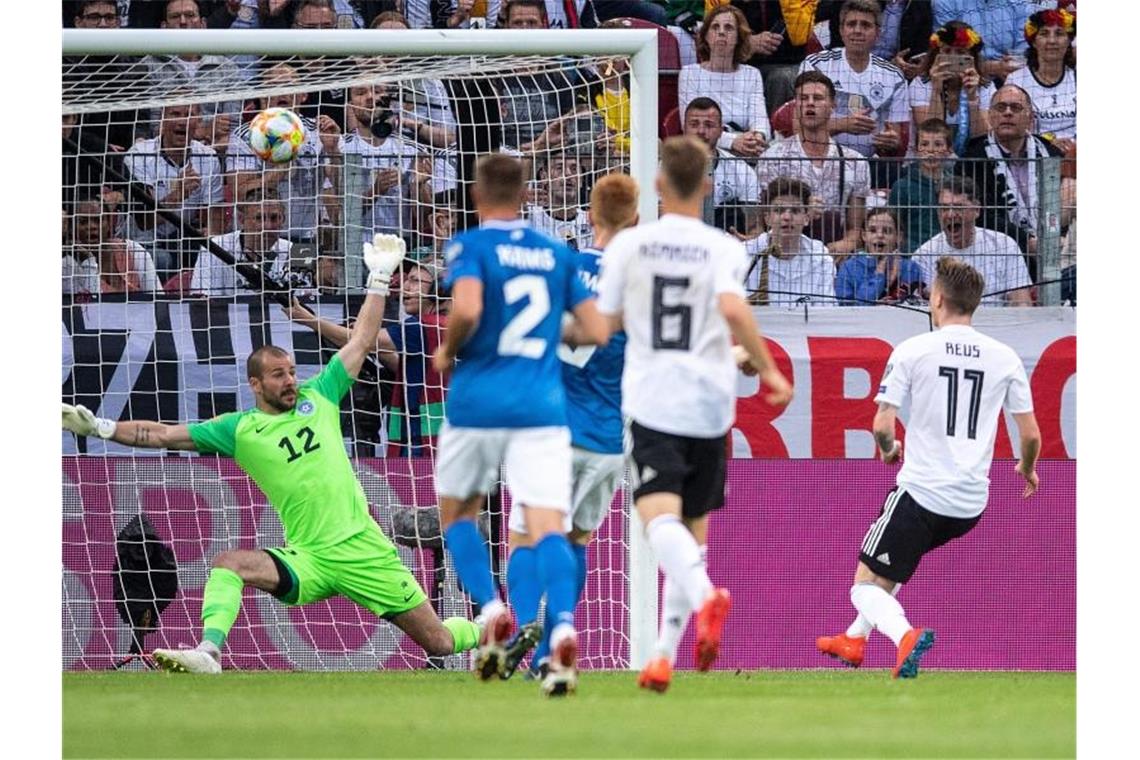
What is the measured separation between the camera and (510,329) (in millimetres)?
7031

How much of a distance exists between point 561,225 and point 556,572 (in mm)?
4613

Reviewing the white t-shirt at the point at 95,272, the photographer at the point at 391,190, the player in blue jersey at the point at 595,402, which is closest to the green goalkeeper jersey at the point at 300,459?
the white t-shirt at the point at 95,272

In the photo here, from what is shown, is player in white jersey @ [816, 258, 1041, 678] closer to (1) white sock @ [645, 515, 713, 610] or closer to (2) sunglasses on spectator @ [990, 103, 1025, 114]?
(1) white sock @ [645, 515, 713, 610]

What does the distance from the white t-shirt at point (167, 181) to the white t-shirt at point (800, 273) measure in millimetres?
3432

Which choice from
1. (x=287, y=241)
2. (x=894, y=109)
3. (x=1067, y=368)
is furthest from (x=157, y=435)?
(x=894, y=109)

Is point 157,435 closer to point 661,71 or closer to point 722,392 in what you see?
point 722,392

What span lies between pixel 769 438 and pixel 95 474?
162 inches

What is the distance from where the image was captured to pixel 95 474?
11258mm

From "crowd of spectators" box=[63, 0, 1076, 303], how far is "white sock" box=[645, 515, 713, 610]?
414 cm

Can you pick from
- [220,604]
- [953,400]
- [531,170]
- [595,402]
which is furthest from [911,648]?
[531,170]

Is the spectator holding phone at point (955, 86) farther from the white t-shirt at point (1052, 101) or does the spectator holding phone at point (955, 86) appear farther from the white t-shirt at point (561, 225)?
the white t-shirt at point (561, 225)

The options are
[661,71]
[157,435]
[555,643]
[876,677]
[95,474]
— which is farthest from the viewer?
[661,71]

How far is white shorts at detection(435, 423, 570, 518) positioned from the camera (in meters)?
7.08

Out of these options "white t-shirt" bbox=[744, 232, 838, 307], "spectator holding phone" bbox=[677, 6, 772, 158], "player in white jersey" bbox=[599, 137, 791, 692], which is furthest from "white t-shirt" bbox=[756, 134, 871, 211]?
"player in white jersey" bbox=[599, 137, 791, 692]
